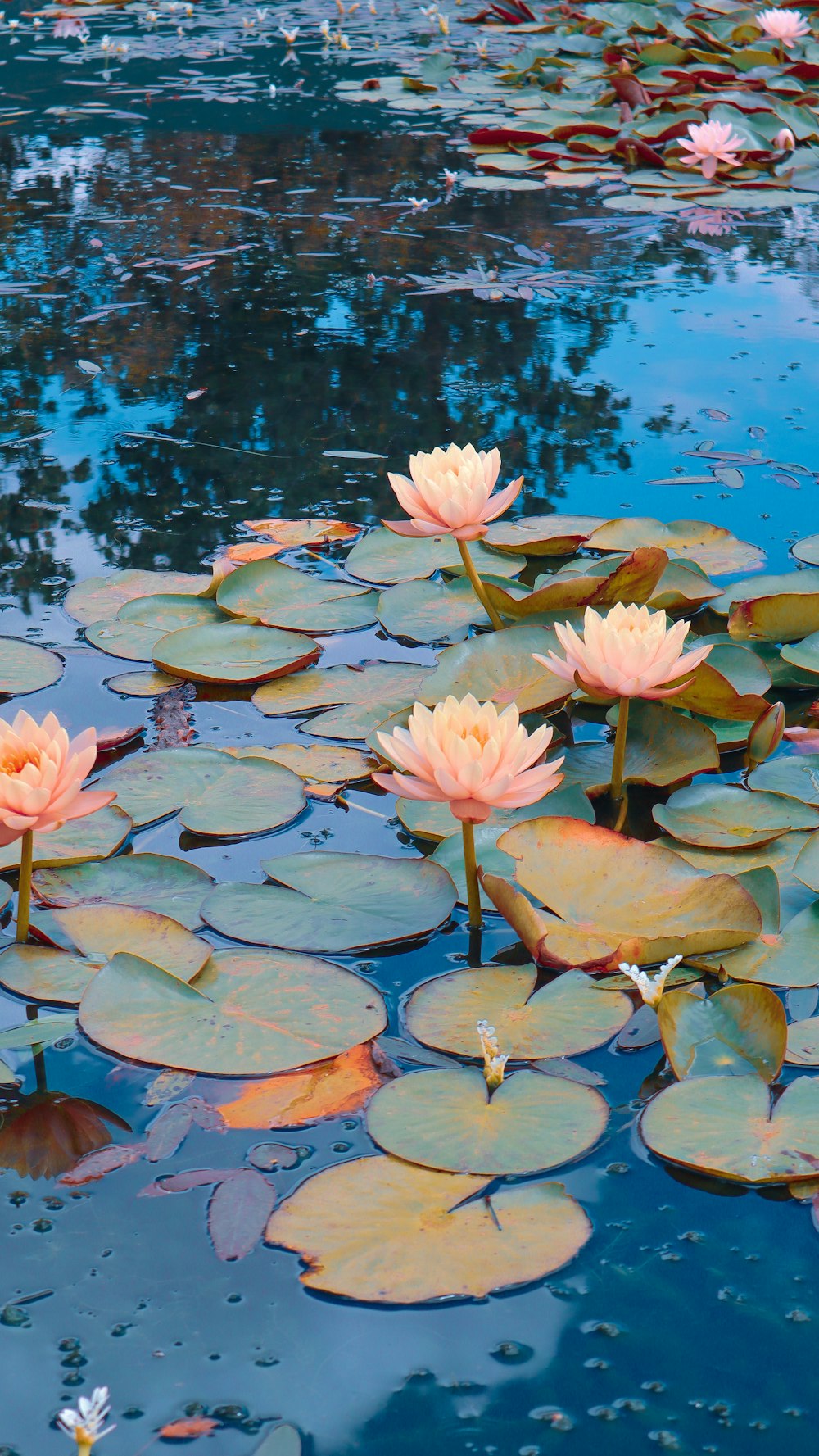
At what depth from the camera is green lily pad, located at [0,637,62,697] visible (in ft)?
6.04

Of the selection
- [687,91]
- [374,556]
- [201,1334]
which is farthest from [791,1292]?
[687,91]

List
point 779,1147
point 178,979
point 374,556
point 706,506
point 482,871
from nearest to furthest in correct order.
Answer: point 779,1147, point 178,979, point 482,871, point 374,556, point 706,506

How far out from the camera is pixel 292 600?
2.11 meters

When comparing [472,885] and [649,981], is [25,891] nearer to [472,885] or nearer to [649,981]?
[472,885]

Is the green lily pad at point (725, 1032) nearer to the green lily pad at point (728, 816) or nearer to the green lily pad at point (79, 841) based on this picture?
the green lily pad at point (728, 816)

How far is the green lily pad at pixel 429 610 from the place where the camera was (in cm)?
202

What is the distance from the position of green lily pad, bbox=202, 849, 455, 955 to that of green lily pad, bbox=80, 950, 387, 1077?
0.06 m

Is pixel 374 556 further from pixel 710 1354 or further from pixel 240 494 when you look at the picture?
pixel 710 1354

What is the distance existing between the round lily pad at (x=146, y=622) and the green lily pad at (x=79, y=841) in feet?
1.46

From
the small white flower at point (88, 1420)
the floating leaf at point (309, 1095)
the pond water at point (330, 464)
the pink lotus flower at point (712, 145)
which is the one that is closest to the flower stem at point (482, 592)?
the pond water at point (330, 464)

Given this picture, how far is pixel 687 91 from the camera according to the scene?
535 cm

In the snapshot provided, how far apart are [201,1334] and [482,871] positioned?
597mm

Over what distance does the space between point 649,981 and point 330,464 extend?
1.68 meters

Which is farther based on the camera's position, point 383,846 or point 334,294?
point 334,294
